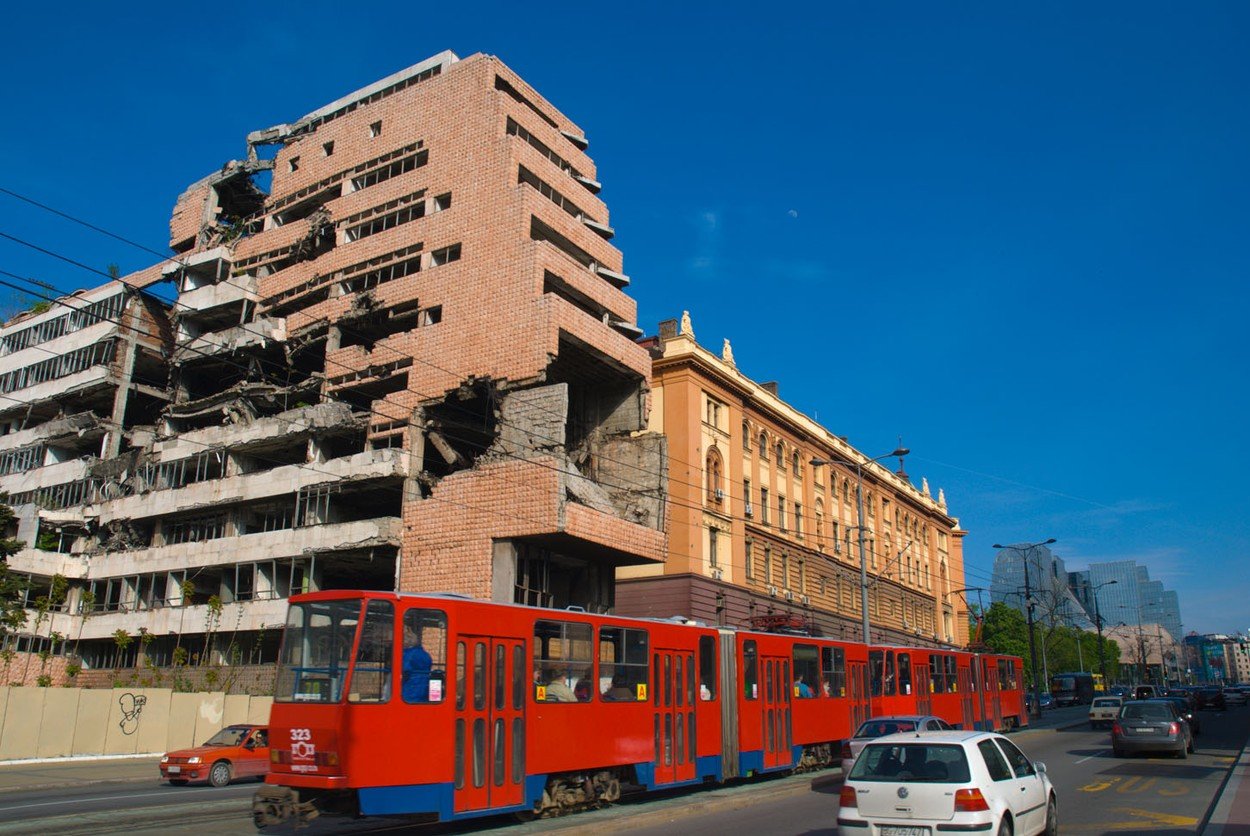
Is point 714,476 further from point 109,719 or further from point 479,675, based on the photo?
point 479,675

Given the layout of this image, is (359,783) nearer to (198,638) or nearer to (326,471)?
(326,471)

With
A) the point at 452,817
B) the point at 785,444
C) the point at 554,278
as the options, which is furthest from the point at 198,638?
the point at 452,817

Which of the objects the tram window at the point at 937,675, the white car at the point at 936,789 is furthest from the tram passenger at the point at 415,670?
the tram window at the point at 937,675

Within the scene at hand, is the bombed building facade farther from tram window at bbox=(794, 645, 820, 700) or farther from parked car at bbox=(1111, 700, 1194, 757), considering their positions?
parked car at bbox=(1111, 700, 1194, 757)

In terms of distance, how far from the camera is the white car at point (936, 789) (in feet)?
31.3

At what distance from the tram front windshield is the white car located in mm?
6378

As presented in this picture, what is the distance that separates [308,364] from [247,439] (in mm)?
5849

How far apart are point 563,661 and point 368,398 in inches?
1326

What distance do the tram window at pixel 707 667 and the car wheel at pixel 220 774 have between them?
1282 cm

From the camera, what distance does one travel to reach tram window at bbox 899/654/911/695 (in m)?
27.9

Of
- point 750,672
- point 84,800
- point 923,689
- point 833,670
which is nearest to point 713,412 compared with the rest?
point 923,689

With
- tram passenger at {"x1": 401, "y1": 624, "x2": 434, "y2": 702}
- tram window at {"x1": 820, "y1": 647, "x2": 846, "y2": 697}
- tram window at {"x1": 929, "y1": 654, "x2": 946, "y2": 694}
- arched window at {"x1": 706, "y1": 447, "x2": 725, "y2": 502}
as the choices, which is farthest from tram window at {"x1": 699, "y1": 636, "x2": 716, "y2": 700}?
arched window at {"x1": 706, "y1": 447, "x2": 725, "y2": 502}

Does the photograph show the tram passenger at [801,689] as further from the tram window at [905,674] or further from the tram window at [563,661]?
the tram window at [563,661]

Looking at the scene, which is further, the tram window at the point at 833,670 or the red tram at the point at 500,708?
the tram window at the point at 833,670
